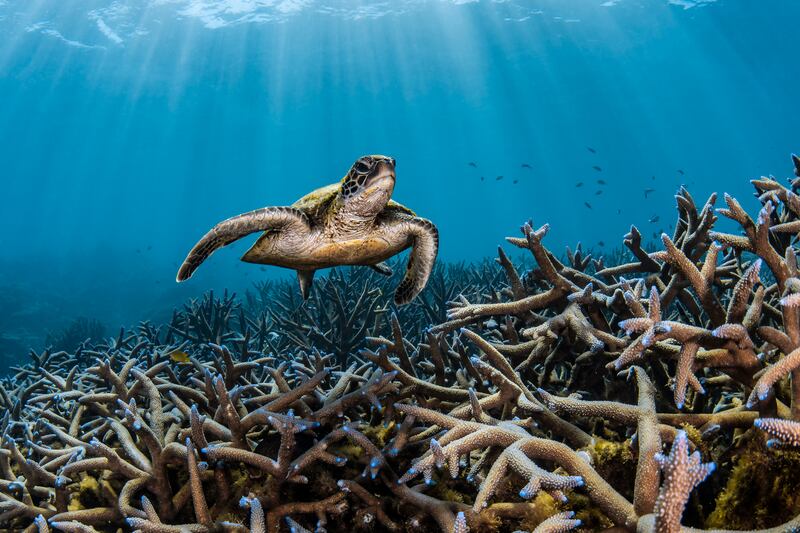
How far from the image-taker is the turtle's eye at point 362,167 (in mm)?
3255

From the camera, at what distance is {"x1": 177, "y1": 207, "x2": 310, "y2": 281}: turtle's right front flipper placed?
3336 mm

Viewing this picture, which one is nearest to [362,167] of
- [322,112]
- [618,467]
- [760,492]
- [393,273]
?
[618,467]

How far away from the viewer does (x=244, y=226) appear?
3385 mm

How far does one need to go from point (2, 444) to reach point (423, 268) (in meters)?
3.37

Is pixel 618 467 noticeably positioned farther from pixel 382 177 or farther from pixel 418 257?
pixel 418 257

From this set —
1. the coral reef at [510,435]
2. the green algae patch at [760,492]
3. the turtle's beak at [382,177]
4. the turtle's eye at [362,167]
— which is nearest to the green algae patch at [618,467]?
the coral reef at [510,435]

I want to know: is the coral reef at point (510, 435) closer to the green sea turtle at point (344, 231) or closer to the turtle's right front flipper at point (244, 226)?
the turtle's right front flipper at point (244, 226)

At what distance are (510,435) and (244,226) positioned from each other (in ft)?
8.69

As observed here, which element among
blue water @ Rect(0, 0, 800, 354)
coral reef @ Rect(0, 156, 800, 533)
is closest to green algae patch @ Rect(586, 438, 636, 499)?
coral reef @ Rect(0, 156, 800, 533)

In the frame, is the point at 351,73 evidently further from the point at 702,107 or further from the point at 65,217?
the point at 65,217

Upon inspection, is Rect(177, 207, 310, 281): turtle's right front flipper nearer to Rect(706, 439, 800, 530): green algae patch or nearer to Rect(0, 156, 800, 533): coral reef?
Rect(0, 156, 800, 533): coral reef

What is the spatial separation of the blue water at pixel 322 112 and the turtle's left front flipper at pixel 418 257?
18.5 metres

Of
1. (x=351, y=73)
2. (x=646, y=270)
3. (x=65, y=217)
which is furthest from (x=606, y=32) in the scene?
(x=65, y=217)

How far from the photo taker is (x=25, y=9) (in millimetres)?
31812
